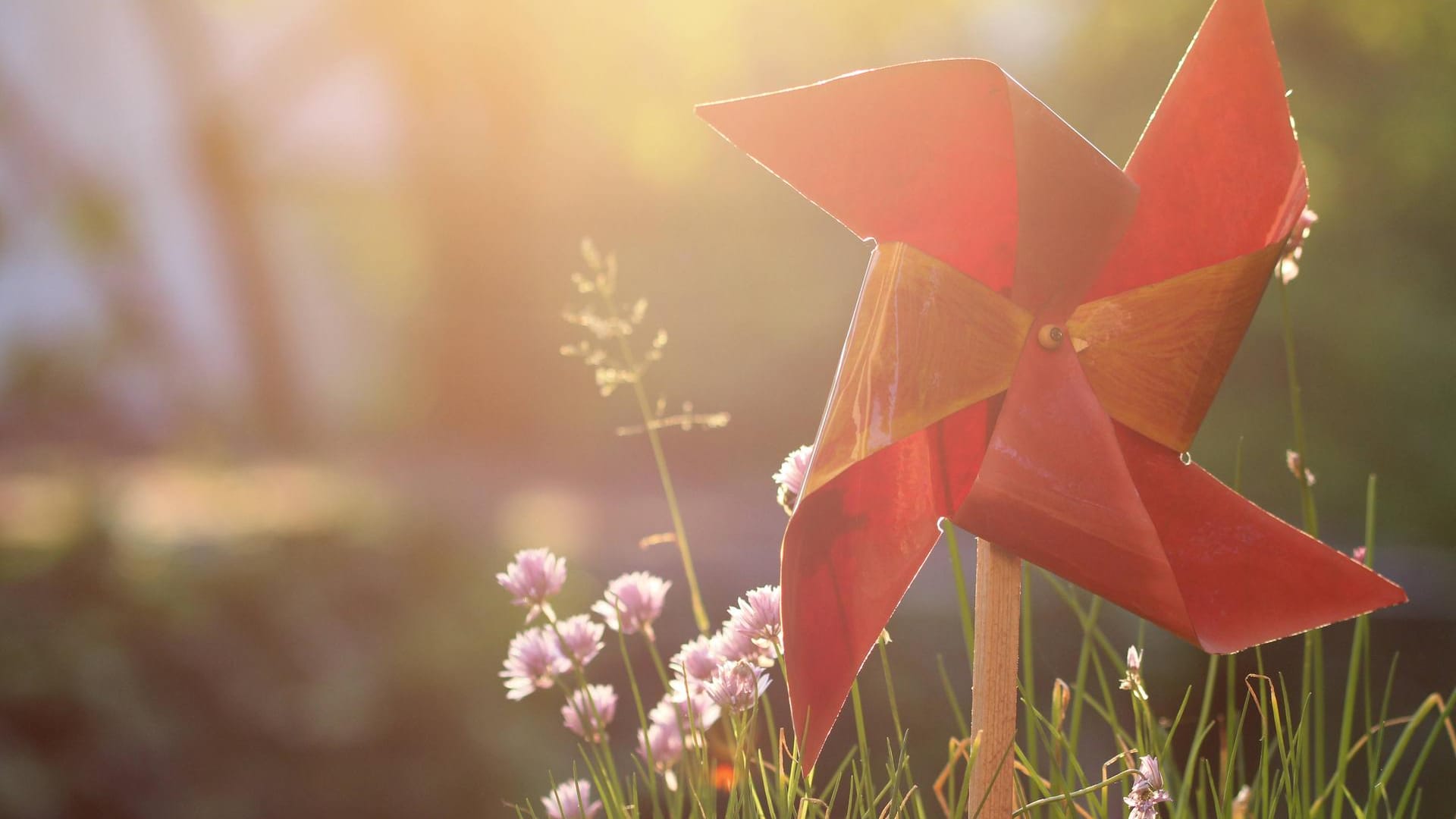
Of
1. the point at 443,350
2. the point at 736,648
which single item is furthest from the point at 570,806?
the point at 443,350

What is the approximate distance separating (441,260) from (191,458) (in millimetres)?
2385

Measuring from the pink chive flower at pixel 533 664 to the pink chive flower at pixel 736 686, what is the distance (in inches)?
9.1

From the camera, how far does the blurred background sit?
2.84 m

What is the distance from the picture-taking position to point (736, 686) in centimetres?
106

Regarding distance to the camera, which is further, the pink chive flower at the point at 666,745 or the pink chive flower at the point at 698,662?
the pink chive flower at the point at 666,745

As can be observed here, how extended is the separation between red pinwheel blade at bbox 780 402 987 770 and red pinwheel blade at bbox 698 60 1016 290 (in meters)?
0.18

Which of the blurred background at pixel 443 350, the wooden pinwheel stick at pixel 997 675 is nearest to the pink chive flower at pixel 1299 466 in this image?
the wooden pinwheel stick at pixel 997 675

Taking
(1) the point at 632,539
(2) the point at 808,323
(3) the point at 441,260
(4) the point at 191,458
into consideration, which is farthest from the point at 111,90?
(1) the point at 632,539

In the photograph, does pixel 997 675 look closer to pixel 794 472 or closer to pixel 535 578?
pixel 794 472

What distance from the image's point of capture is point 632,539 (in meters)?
3.77

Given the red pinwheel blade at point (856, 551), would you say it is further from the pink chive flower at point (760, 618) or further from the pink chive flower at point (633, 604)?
the pink chive flower at point (633, 604)

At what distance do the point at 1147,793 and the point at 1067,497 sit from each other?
264 millimetres

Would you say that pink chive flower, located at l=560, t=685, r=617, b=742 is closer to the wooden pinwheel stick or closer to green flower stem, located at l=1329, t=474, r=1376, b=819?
the wooden pinwheel stick

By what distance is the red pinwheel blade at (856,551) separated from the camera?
94 centimetres
